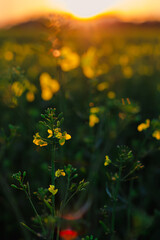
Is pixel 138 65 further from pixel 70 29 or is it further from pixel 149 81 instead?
pixel 70 29

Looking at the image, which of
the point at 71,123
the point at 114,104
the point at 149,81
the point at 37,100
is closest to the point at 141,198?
the point at 114,104

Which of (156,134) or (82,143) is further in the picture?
(82,143)

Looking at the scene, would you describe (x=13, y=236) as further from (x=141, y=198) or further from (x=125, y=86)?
(x=125, y=86)

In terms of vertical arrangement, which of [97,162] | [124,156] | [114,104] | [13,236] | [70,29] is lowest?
[13,236]

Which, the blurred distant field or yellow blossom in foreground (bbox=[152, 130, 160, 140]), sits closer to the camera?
yellow blossom in foreground (bbox=[152, 130, 160, 140])

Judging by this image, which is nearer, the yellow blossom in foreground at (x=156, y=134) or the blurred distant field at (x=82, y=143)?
the yellow blossom in foreground at (x=156, y=134)

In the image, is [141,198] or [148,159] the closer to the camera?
[141,198]

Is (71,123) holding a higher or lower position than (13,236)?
higher

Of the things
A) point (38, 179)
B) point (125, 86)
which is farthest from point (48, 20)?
point (125, 86)

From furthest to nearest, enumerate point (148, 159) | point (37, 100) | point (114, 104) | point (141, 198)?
point (37, 100)
point (148, 159)
point (141, 198)
point (114, 104)

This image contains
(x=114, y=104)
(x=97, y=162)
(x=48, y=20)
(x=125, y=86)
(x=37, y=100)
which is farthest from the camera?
(x=125, y=86)

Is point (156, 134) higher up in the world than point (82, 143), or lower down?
higher up
